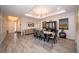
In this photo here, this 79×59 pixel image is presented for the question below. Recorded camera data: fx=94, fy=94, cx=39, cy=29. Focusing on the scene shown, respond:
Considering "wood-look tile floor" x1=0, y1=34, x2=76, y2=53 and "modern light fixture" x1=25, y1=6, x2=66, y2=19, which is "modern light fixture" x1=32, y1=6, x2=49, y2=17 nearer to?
"modern light fixture" x1=25, y1=6, x2=66, y2=19

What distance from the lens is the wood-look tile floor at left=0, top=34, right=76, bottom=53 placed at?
261 centimetres

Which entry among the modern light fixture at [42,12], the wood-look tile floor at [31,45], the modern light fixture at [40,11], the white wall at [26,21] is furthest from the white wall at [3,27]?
the modern light fixture at [40,11]

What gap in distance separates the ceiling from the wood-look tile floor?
655 millimetres

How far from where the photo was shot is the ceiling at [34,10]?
103 inches

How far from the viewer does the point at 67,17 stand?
2615 mm

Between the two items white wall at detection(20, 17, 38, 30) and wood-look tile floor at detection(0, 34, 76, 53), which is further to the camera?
white wall at detection(20, 17, 38, 30)

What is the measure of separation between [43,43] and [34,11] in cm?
98

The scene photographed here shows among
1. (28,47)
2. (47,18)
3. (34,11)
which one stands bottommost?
(28,47)

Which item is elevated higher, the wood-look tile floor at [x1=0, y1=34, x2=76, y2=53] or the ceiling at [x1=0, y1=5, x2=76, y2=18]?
the ceiling at [x1=0, y1=5, x2=76, y2=18]

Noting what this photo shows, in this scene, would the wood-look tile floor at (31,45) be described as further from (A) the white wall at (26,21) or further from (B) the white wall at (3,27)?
(A) the white wall at (26,21)

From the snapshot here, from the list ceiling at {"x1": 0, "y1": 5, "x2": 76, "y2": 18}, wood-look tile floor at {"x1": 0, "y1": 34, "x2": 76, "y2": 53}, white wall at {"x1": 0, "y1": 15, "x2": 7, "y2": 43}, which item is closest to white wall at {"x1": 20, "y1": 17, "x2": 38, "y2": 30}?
ceiling at {"x1": 0, "y1": 5, "x2": 76, "y2": 18}

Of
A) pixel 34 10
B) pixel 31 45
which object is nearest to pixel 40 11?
pixel 34 10
